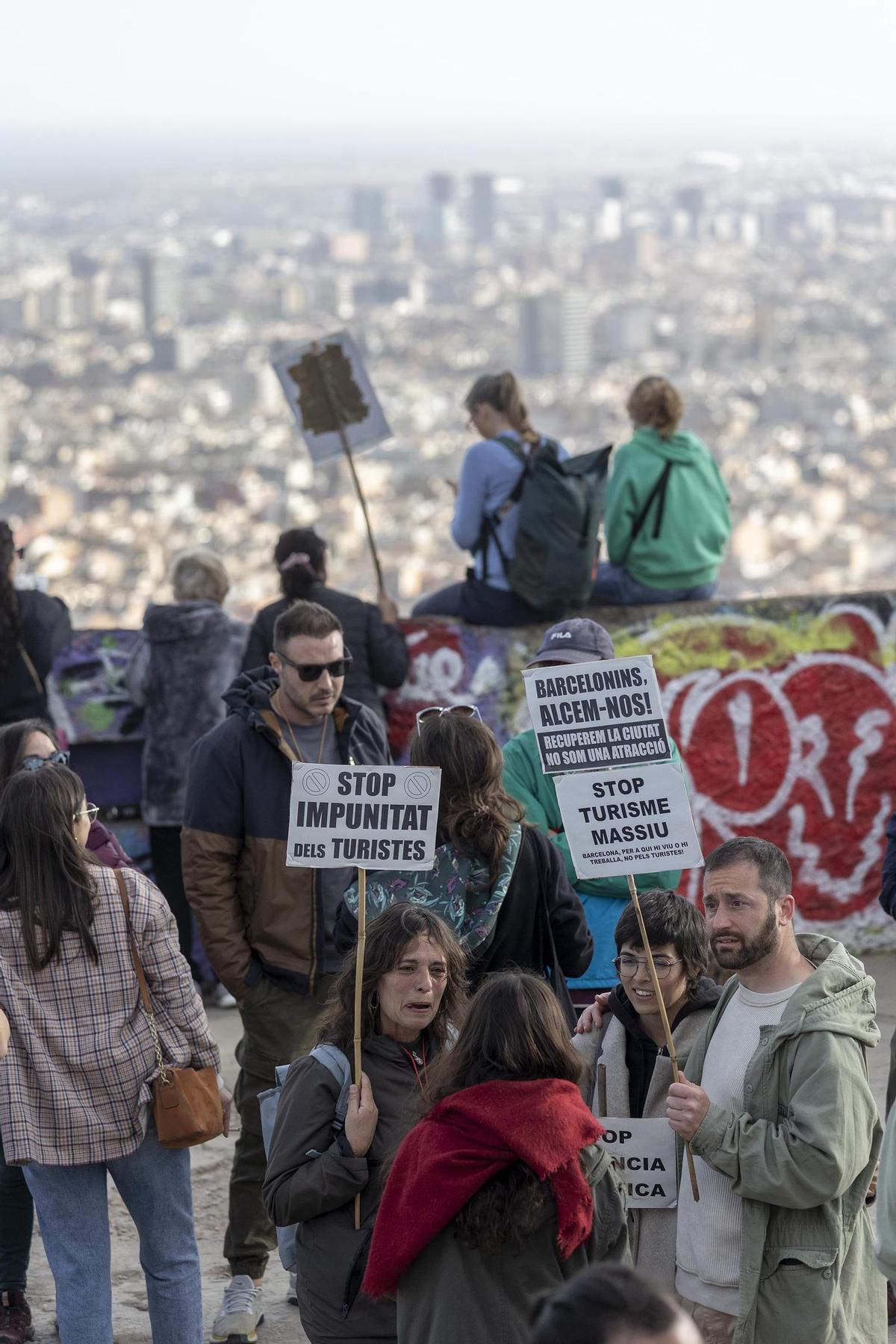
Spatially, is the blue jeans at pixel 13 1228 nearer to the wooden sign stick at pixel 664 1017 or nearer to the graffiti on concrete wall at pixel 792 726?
the wooden sign stick at pixel 664 1017

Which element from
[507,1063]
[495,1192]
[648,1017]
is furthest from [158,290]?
[495,1192]

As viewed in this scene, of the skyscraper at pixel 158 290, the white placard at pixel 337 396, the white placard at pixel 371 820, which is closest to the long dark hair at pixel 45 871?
the white placard at pixel 371 820

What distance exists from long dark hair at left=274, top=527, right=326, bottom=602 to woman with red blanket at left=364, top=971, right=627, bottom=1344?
11.1ft

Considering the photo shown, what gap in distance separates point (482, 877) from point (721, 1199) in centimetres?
96

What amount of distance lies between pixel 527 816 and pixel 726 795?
271 centimetres

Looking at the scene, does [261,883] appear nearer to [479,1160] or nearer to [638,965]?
[638,965]

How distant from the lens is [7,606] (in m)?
6.26

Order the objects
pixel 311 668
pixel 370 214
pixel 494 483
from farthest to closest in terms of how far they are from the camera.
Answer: pixel 370 214, pixel 494 483, pixel 311 668

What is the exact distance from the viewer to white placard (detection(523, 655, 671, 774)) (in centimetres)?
402

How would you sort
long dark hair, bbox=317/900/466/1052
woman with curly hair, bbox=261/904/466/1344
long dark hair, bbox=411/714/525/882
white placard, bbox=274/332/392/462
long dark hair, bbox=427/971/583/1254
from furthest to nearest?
1. white placard, bbox=274/332/392/462
2. long dark hair, bbox=411/714/525/882
3. long dark hair, bbox=317/900/466/1052
4. woman with curly hair, bbox=261/904/466/1344
5. long dark hair, bbox=427/971/583/1254

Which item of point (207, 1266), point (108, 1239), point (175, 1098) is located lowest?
point (207, 1266)

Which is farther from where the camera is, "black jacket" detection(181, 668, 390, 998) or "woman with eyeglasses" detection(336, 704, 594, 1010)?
"black jacket" detection(181, 668, 390, 998)

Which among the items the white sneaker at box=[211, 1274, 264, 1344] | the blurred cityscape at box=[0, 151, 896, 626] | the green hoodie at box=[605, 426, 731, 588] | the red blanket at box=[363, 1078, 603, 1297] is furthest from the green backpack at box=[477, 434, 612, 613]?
the blurred cityscape at box=[0, 151, 896, 626]

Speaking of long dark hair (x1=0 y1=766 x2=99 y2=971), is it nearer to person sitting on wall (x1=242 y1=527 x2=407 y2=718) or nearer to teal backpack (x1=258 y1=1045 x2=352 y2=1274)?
teal backpack (x1=258 y1=1045 x2=352 y2=1274)
